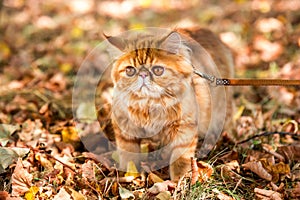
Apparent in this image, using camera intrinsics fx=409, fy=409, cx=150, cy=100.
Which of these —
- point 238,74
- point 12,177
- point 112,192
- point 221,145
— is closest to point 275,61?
point 238,74

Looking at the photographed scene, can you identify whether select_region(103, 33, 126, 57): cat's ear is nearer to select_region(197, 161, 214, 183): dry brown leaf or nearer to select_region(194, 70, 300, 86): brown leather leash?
select_region(194, 70, 300, 86): brown leather leash

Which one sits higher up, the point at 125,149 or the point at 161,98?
the point at 161,98

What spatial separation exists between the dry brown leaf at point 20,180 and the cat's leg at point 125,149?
2.08ft

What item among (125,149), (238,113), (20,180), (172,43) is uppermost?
(172,43)

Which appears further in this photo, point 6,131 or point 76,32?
point 76,32

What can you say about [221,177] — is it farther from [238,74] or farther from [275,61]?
[275,61]

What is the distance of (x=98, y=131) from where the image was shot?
3424 millimetres

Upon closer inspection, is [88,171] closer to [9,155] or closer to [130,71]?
[9,155]

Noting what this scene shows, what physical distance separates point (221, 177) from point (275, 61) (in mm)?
2593

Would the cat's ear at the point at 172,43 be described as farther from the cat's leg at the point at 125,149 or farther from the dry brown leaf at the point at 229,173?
the dry brown leaf at the point at 229,173

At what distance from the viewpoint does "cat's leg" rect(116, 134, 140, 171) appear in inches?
114

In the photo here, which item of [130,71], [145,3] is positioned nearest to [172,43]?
[130,71]

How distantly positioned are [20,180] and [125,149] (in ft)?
2.43

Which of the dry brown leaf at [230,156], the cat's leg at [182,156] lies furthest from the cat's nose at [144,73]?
the dry brown leaf at [230,156]
